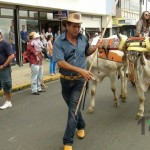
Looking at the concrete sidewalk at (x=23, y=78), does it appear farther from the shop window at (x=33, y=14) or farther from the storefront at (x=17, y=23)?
the shop window at (x=33, y=14)

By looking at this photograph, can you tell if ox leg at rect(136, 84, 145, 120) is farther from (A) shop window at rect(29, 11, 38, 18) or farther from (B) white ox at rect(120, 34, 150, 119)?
(A) shop window at rect(29, 11, 38, 18)

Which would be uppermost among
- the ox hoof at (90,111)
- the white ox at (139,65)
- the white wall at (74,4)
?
the white wall at (74,4)

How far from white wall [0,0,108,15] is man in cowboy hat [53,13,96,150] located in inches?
423

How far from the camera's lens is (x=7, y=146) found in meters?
5.55

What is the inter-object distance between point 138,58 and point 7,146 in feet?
9.03

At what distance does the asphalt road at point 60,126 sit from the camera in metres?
5.50

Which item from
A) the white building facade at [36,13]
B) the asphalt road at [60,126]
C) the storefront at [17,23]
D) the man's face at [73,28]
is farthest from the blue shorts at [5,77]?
the storefront at [17,23]

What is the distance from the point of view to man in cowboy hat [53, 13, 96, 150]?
4891 millimetres

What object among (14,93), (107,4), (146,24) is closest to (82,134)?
(146,24)

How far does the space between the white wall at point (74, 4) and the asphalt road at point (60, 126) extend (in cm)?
827

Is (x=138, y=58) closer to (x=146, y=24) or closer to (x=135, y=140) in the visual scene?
(x=135, y=140)

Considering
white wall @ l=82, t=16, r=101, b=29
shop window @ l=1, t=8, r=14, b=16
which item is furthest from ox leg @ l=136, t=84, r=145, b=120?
white wall @ l=82, t=16, r=101, b=29

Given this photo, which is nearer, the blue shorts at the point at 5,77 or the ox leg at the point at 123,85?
the blue shorts at the point at 5,77

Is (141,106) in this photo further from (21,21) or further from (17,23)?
(21,21)
